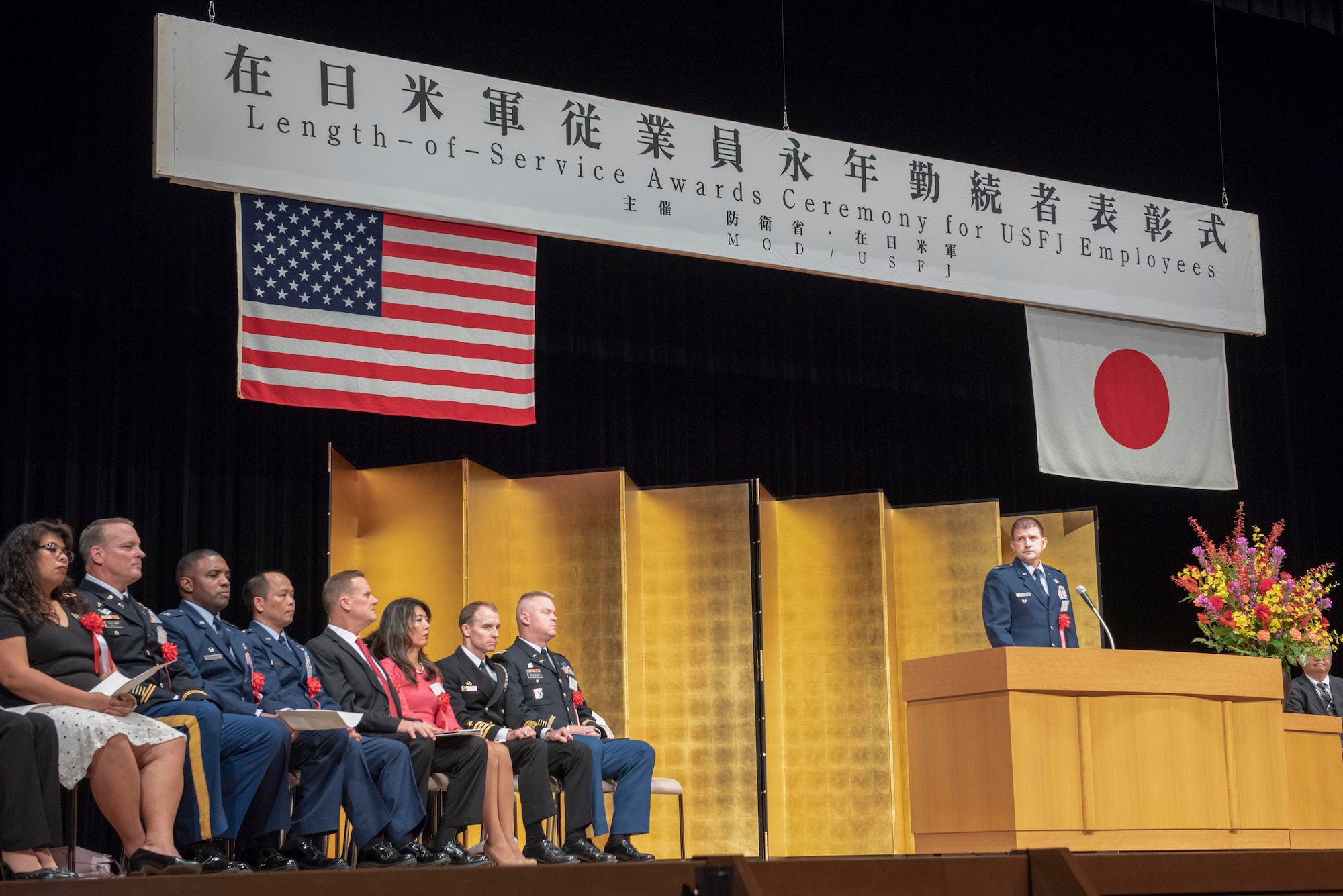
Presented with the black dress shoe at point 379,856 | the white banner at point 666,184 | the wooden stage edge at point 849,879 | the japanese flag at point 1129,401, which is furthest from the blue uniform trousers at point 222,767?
the japanese flag at point 1129,401

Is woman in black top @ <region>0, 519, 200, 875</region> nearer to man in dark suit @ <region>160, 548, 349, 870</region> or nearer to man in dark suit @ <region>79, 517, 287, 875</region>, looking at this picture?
man in dark suit @ <region>79, 517, 287, 875</region>

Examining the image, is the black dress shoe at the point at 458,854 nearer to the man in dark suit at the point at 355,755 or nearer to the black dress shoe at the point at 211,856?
the man in dark suit at the point at 355,755

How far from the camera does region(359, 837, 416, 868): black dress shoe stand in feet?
15.1

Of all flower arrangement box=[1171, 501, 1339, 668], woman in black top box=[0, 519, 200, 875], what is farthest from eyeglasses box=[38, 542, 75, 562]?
flower arrangement box=[1171, 501, 1339, 668]

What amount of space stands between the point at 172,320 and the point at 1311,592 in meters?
5.00

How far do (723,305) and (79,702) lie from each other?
5143mm

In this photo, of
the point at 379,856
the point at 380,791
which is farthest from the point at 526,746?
the point at 379,856

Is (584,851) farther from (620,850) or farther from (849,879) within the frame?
(849,879)

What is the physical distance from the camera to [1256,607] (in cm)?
647

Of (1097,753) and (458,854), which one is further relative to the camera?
(1097,753)

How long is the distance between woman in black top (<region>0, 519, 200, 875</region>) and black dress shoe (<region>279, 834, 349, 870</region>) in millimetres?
541

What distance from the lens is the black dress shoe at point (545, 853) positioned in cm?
496

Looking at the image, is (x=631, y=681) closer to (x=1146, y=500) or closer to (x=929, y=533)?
(x=929, y=533)

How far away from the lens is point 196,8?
23.0 ft
